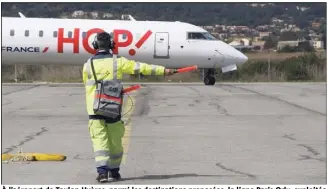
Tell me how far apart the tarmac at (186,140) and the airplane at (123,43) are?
8969mm

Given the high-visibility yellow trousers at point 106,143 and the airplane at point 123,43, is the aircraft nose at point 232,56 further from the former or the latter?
the high-visibility yellow trousers at point 106,143

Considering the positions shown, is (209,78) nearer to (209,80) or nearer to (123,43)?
(209,80)

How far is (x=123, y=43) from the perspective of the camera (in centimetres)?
3266

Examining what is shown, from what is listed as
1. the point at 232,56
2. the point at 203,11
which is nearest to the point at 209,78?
the point at 232,56

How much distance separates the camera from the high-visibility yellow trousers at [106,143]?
30.9 ft

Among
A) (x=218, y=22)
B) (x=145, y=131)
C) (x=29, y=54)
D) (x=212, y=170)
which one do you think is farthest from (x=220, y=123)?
(x=218, y=22)

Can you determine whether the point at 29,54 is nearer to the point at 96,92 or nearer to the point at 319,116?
the point at 319,116

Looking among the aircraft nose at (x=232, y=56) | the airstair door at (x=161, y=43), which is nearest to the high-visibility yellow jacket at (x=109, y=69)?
the airstair door at (x=161, y=43)

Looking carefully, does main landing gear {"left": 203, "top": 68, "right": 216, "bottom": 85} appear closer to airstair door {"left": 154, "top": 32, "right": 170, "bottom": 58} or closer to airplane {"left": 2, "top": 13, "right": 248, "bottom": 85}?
airplane {"left": 2, "top": 13, "right": 248, "bottom": 85}

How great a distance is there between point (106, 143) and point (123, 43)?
23.3 metres

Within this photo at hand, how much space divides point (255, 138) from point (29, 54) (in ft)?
67.4

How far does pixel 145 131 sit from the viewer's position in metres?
14.8

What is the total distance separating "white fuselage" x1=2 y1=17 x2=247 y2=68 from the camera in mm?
32719

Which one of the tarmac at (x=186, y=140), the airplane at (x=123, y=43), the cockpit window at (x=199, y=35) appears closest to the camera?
the tarmac at (x=186, y=140)
